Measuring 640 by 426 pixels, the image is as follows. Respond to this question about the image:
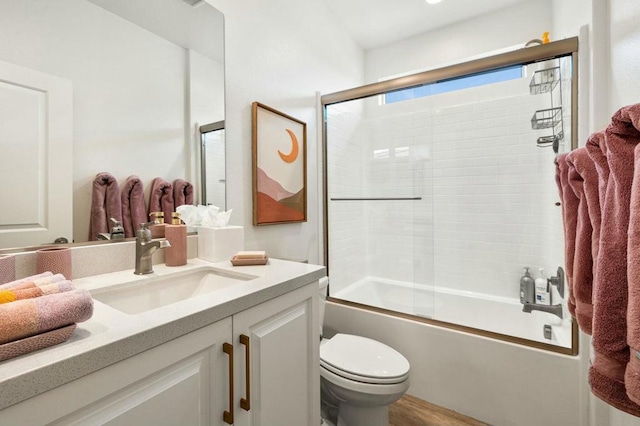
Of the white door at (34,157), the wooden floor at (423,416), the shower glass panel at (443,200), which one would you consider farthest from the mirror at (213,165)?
the wooden floor at (423,416)

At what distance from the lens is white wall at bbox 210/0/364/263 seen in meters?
1.52

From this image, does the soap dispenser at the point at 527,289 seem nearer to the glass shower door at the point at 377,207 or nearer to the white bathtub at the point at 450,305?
the white bathtub at the point at 450,305

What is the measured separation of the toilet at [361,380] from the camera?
4.27ft

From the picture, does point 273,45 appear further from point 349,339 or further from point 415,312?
point 415,312

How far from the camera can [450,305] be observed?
223 cm

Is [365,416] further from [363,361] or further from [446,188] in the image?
[446,188]

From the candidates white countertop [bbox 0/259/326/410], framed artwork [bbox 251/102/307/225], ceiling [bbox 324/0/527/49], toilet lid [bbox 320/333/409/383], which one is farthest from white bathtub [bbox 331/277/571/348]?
ceiling [bbox 324/0/527/49]

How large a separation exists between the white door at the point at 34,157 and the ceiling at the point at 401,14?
6.72 feet

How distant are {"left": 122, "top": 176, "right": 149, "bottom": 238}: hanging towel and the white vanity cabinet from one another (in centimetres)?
64

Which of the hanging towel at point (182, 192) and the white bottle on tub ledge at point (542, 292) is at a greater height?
the hanging towel at point (182, 192)

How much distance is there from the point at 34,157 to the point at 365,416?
1.67m

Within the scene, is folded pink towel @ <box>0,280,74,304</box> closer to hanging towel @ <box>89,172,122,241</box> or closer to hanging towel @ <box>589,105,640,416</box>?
hanging towel @ <box>89,172,122,241</box>

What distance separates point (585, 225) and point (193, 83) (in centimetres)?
153

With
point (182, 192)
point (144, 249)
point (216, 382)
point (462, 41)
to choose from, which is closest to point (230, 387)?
point (216, 382)
